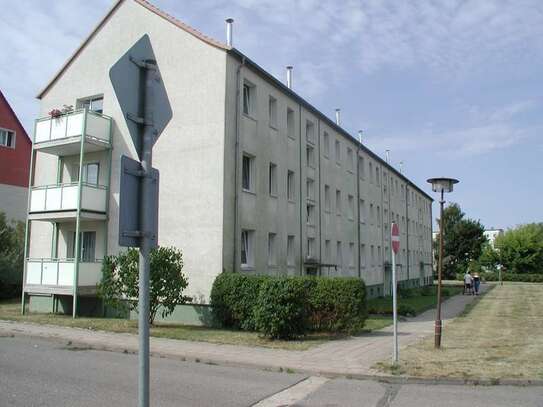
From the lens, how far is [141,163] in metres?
3.96

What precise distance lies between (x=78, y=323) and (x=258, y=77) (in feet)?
37.4

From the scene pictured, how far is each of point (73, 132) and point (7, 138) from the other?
54.5 feet

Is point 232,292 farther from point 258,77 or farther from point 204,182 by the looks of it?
point 258,77

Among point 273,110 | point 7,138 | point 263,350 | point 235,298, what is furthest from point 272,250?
point 7,138

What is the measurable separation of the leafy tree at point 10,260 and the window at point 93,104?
8.94 metres

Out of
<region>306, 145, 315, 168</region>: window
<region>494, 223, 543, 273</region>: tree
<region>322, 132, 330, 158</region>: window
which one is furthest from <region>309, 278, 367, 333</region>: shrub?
<region>494, 223, 543, 273</region>: tree

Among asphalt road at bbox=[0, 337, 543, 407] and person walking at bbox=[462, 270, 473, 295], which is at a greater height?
person walking at bbox=[462, 270, 473, 295]

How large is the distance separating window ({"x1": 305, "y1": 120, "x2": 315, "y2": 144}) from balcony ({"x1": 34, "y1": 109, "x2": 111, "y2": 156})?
33.4 feet

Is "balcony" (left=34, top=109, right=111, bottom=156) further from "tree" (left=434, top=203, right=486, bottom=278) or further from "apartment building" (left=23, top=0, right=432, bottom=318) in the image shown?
"tree" (left=434, top=203, right=486, bottom=278)

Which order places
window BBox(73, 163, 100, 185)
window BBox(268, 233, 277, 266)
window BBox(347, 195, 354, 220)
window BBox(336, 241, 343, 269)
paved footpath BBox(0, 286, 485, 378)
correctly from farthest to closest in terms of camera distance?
window BBox(347, 195, 354, 220), window BBox(336, 241, 343, 269), window BBox(268, 233, 277, 266), window BBox(73, 163, 100, 185), paved footpath BBox(0, 286, 485, 378)

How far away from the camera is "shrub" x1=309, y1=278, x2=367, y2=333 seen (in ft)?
49.7

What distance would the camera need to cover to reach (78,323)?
55.6 ft

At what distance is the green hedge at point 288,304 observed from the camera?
13.8 meters

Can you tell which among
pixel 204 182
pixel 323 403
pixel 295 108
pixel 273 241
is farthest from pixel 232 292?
pixel 295 108
